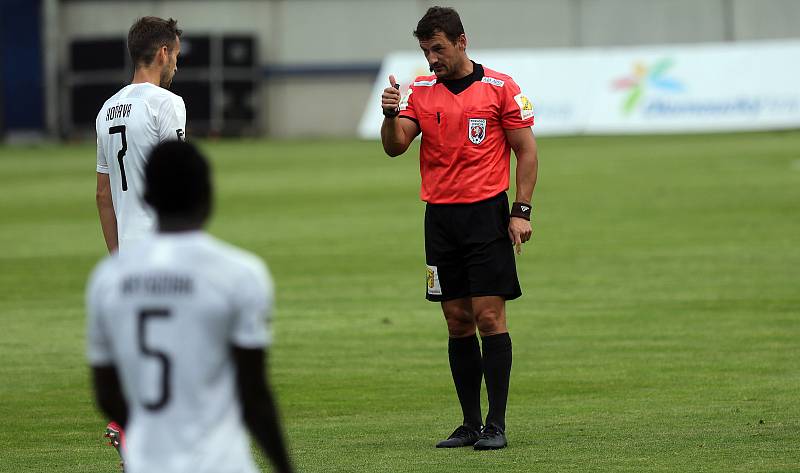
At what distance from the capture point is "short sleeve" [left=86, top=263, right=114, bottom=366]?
154 inches

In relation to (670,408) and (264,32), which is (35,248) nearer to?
(670,408)

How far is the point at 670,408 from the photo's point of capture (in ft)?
28.7

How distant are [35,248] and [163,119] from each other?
1345 centimetres

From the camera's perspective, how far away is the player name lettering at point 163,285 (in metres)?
3.85

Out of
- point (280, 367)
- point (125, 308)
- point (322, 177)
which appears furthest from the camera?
point (322, 177)

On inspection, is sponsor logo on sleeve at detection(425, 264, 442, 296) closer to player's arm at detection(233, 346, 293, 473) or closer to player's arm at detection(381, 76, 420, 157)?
player's arm at detection(381, 76, 420, 157)

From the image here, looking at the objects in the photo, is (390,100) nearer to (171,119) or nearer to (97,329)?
(171,119)

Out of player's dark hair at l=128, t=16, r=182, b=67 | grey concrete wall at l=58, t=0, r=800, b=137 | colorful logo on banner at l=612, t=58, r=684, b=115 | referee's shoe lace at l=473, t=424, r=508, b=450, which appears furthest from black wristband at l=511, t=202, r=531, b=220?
grey concrete wall at l=58, t=0, r=800, b=137

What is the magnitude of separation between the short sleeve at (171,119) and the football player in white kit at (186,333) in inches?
117

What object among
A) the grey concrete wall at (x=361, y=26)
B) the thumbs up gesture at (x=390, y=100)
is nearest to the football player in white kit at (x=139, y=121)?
the thumbs up gesture at (x=390, y=100)

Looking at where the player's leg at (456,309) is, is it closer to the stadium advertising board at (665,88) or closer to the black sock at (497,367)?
the black sock at (497,367)

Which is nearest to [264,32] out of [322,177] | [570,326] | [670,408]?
[322,177]

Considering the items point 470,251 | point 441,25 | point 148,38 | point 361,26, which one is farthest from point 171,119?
point 361,26

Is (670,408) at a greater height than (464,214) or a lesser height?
lesser
